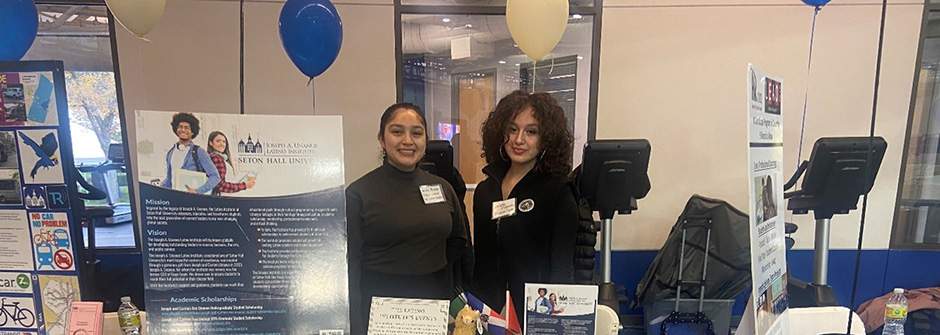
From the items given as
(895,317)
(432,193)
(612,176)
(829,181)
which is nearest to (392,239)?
(432,193)

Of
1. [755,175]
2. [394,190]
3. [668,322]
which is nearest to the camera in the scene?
[755,175]

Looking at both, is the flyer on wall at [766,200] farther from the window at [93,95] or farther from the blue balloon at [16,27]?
the window at [93,95]

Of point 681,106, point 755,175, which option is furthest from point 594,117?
point 755,175

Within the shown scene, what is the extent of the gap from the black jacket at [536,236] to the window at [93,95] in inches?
111

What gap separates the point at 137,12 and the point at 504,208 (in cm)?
168

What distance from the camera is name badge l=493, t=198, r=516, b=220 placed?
1.82 m

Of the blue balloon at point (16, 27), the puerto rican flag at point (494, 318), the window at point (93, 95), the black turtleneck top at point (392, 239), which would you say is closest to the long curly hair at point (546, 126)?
the black turtleneck top at point (392, 239)

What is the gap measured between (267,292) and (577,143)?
8.10ft

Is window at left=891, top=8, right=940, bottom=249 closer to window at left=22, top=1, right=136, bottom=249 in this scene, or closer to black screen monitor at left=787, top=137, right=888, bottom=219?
black screen monitor at left=787, top=137, right=888, bottom=219

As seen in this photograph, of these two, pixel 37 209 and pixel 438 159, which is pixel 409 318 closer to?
pixel 37 209

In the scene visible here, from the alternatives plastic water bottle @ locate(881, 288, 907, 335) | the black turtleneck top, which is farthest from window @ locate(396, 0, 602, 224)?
plastic water bottle @ locate(881, 288, 907, 335)

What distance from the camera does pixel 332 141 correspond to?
3.23ft

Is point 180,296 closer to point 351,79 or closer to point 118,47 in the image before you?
point 351,79

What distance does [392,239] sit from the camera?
5.57 feet
